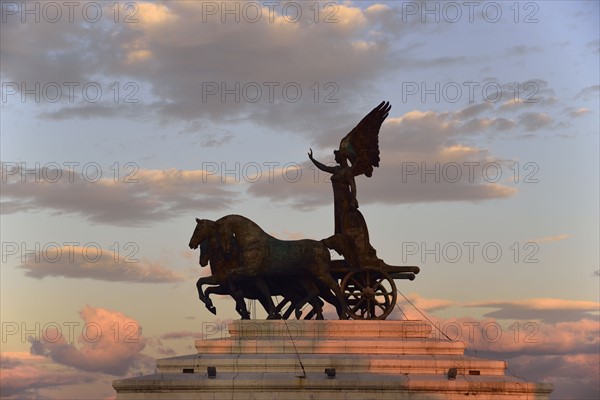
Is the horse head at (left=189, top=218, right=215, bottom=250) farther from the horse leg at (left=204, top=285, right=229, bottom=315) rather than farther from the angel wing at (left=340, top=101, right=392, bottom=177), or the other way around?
the angel wing at (left=340, top=101, right=392, bottom=177)

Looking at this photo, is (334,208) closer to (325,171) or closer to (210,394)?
(325,171)

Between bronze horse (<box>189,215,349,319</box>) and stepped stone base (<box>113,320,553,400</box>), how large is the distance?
1.58 m

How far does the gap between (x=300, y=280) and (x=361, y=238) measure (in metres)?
2.76

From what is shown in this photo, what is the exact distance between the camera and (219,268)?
5253 centimetres

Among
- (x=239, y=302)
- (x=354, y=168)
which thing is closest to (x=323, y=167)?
(x=354, y=168)

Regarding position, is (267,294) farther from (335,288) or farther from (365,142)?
(365,142)

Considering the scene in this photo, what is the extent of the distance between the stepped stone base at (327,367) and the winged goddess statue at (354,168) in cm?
370

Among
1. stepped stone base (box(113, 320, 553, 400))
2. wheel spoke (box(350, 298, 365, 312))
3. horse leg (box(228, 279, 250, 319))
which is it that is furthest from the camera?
wheel spoke (box(350, 298, 365, 312))

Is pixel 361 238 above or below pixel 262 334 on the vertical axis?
above

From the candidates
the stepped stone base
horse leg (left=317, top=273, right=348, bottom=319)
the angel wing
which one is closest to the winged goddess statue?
the angel wing

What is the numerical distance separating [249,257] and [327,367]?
5328 mm

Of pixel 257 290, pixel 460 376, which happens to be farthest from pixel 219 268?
pixel 460 376

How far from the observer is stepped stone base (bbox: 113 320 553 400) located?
48.1 meters

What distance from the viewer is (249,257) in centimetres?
5203
